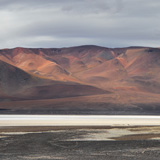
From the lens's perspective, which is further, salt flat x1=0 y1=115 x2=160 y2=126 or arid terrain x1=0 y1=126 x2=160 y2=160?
salt flat x1=0 y1=115 x2=160 y2=126

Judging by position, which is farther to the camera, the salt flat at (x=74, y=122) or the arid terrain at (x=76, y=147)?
the salt flat at (x=74, y=122)

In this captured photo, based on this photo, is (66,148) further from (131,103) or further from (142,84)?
(142,84)

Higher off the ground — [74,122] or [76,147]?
[74,122]

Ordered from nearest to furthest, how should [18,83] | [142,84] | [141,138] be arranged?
1. [141,138]
2. [18,83]
3. [142,84]

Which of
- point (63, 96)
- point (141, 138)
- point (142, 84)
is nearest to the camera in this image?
point (141, 138)

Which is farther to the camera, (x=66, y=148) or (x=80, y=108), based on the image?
(x=80, y=108)

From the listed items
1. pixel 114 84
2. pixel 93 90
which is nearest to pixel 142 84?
pixel 114 84

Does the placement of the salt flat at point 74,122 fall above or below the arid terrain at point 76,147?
above

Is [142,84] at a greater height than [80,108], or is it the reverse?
[142,84]

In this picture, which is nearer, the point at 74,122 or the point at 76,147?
the point at 76,147

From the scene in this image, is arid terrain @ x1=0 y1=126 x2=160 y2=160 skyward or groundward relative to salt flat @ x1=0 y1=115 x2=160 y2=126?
groundward

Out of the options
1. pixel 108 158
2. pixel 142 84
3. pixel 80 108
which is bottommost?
pixel 108 158
